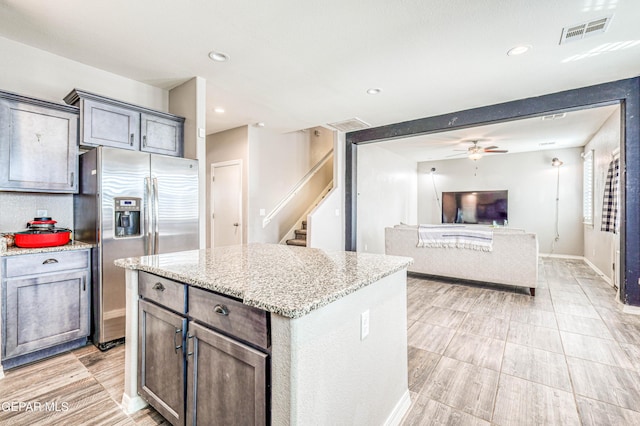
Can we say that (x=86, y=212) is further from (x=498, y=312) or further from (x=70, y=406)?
(x=498, y=312)

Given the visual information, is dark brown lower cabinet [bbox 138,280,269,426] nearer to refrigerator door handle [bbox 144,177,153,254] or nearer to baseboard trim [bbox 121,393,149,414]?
baseboard trim [bbox 121,393,149,414]

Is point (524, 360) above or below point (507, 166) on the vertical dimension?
below

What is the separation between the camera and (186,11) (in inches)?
88.7

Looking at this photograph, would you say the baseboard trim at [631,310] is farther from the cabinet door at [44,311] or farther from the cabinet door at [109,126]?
the cabinet door at [109,126]

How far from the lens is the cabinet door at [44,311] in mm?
2158

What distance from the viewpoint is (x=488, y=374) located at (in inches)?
84.1

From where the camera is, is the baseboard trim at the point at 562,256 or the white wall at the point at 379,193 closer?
the white wall at the point at 379,193

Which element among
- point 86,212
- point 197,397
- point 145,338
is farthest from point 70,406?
point 86,212

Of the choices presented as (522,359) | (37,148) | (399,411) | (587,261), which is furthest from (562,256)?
(37,148)

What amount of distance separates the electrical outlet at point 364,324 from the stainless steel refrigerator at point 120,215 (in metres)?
2.26

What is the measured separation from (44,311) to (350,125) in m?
4.65

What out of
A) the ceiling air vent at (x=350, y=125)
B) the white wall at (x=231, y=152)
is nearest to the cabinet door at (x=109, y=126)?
the white wall at (x=231, y=152)

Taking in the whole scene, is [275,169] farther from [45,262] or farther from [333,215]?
[45,262]

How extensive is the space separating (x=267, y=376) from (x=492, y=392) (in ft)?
5.54
